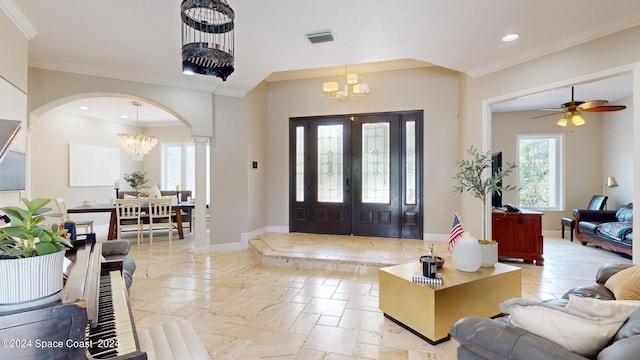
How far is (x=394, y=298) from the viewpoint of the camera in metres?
2.72

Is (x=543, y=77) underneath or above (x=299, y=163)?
above

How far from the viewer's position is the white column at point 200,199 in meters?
5.32

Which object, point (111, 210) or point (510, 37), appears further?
point (111, 210)

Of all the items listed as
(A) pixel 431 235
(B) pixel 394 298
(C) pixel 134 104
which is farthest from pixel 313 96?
(B) pixel 394 298

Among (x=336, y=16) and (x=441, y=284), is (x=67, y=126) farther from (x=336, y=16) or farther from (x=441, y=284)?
(x=441, y=284)

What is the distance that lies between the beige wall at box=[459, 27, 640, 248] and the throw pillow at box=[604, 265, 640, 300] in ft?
5.23

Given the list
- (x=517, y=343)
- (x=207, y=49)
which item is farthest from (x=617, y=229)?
(x=207, y=49)

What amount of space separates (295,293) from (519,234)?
3.45 metres

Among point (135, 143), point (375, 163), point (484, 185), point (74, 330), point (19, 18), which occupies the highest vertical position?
point (19, 18)

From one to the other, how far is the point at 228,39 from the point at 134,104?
446 cm

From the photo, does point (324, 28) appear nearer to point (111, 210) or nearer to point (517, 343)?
point (517, 343)

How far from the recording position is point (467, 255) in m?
2.72

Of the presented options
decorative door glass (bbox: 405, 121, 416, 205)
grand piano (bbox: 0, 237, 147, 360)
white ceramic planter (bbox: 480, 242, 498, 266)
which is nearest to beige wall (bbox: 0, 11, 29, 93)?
grand piano (bbox: 0, 237, 147, 360)

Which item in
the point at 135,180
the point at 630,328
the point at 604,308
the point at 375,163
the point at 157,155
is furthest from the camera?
the point at 157,155
